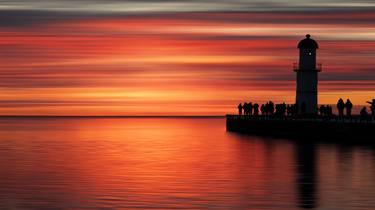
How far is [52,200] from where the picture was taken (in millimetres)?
38125

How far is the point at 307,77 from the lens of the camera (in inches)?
3935

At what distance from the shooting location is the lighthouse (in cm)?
10012

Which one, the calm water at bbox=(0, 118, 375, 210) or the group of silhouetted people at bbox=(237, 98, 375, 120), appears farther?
the group of silhouetted people at bbox=(237, 98, 375, 120)

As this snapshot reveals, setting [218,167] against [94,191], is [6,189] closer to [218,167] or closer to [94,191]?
[94,191]

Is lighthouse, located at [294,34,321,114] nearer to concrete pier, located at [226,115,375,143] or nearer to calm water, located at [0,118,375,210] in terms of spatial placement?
concrete pier, located at [226,115,375,143]

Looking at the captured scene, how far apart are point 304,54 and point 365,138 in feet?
78.5

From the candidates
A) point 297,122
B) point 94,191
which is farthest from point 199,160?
point 297,122

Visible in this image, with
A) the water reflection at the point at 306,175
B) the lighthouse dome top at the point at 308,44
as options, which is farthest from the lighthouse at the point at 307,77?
the water reflection at the point at 306,175

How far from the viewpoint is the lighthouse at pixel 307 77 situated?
10012cm

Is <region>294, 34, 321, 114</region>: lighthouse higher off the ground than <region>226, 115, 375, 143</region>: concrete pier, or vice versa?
<region>294, 34, 321, 114</region>: lighthouse

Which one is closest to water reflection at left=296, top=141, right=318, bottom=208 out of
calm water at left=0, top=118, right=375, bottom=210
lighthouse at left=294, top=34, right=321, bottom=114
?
calm water at left=0, top=118, right=375, bottom=210

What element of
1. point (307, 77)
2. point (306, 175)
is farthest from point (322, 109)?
point (306, 175)

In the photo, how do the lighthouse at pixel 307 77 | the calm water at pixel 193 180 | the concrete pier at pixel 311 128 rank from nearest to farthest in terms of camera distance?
the calm water at pixel 193 180 → the concrete pier at pixel 311 128 → the lighthouse at pixel 307 77

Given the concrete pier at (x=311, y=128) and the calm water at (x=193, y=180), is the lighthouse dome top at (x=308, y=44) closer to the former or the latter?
the concrete pier at (x=311, y=128)
